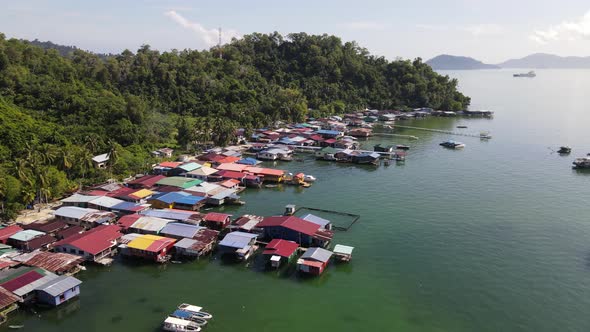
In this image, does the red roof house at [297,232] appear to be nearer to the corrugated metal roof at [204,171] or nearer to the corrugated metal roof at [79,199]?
the corrugated metal roof at [79,199]

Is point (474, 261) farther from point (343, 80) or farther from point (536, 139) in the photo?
point (343, 80)

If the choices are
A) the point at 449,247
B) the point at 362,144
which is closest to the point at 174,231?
the point at 449,247

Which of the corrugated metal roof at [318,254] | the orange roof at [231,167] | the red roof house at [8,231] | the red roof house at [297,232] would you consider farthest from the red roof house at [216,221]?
the orange roof at [231,167]

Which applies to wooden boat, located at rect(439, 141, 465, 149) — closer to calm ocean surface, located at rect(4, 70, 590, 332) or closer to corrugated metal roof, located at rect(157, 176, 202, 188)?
calm ocean surface, located at rect(4, 70, 590, 332)

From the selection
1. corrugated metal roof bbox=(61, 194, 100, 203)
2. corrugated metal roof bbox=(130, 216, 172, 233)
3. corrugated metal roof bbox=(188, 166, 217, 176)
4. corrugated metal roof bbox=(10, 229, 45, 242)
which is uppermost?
corrugated metal roof bbox=(188, 166, 217, 176)

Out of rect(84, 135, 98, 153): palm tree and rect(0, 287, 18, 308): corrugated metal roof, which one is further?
rect(84, 135, 98, 153): palm tree

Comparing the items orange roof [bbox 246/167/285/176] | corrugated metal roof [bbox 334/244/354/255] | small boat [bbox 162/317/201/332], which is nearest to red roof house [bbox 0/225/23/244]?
small boat [bbox 162/317/201/332]

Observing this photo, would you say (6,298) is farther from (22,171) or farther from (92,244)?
(22,171)
